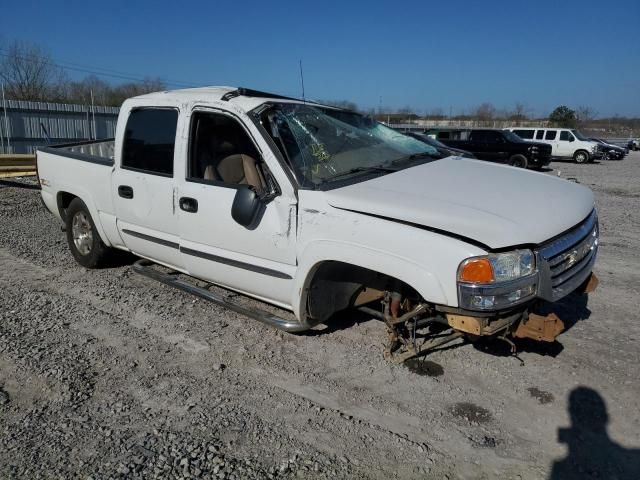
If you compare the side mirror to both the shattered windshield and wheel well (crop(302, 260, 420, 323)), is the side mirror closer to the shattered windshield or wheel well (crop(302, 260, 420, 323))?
the shattered windshield

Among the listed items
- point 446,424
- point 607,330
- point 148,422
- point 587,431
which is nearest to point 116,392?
point 148,422

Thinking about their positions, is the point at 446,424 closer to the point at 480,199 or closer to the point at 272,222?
the point at 480,199

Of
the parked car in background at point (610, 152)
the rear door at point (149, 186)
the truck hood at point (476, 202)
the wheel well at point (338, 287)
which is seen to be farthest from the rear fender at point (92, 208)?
the parked car in background at point (610, 152)

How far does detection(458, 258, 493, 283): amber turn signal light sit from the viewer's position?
9.02 feet

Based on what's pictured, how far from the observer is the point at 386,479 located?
8.37 feet

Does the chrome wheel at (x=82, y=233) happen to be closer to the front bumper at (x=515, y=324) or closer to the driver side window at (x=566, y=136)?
the front bumper at (x=515, y=324)

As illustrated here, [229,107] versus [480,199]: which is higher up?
[229,107]

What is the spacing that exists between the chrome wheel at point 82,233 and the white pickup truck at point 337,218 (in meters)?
0.67

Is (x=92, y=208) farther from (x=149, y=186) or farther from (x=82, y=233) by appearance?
(x=149, y=186)

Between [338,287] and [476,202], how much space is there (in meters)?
1.14

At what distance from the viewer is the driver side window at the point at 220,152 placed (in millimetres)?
4074

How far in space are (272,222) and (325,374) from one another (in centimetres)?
113

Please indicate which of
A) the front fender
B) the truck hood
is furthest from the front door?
the truck hood

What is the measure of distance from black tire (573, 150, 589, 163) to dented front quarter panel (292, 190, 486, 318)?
27835 millimetres
